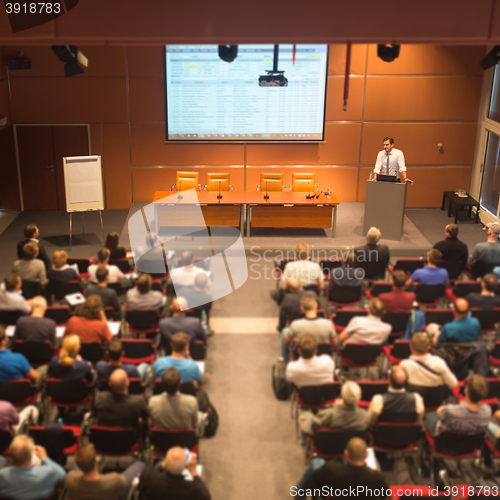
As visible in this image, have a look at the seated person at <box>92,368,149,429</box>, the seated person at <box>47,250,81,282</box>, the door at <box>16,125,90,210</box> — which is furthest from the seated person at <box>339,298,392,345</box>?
the door at <box>16,125,90,210</box>

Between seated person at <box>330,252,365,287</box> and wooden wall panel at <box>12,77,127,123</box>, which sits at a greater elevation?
wooden wall panel at <box>12,77,127,123</box>

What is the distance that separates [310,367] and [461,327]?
5.23 feet

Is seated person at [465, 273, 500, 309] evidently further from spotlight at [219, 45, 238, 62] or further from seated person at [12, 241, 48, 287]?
seated person at [12, 241, 48, 287]

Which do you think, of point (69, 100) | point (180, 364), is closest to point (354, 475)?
point (180, 364)

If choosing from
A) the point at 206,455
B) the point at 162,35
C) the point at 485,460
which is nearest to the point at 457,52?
the point at 162,35

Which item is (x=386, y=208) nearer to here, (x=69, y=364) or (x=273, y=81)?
(x=273, y=81)

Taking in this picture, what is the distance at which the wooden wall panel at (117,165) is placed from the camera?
441 inches

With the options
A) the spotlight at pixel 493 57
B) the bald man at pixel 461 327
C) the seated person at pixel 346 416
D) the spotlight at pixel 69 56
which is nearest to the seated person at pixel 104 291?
the seated person at pixel 346 416

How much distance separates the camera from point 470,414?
446 centimetres

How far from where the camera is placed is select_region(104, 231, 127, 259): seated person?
24.0 feet

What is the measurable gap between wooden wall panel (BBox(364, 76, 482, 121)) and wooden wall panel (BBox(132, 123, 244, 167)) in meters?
2.77

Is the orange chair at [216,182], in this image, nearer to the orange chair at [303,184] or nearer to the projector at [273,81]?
the orange chair at [303,184]

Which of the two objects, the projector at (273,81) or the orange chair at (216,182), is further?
the orange chair at (216,182)

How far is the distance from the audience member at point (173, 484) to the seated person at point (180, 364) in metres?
1.09
